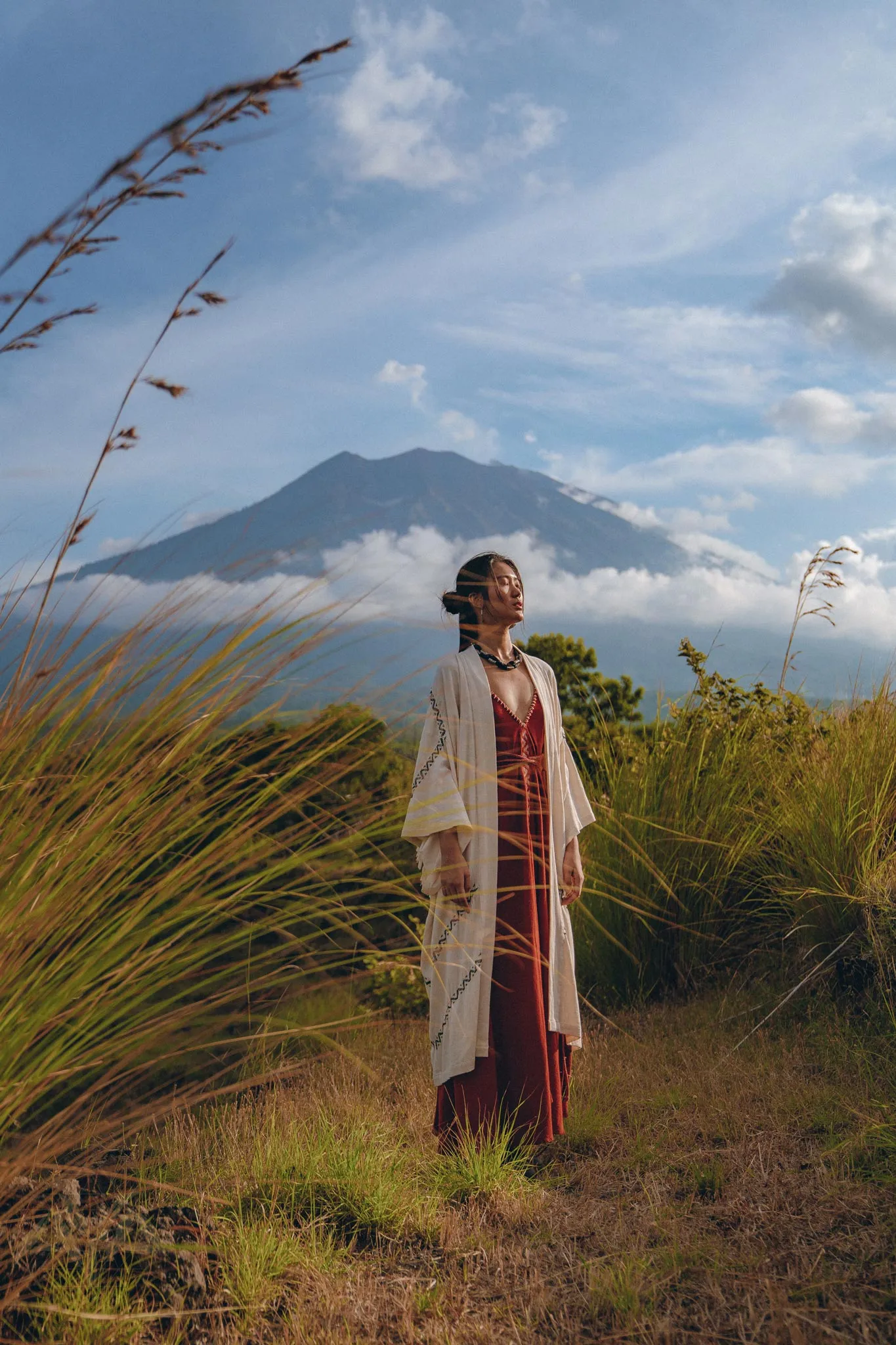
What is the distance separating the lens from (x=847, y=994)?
4.31 m

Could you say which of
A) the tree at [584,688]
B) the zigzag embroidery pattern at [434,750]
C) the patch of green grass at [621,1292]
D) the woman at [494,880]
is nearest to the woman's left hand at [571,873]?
the woman at [494,880]

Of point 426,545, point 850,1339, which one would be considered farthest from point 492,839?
point 850,1339

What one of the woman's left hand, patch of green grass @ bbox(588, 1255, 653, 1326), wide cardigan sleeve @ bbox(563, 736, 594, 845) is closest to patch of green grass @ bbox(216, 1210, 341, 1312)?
patch of green grass @ bbox(588, 1255, 653, 1326)

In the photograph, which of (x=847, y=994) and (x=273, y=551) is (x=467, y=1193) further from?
(x=847, y=994)

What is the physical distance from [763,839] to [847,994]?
80 cm

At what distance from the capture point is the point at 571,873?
11.5ft

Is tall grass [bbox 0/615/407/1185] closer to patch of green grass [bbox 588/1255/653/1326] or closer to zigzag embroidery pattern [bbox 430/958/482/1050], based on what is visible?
zigzag embroidery pattern [bbox 430/958/482/1050]

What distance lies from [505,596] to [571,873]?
3.30ft

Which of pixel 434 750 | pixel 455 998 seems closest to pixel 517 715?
pixel 434 750

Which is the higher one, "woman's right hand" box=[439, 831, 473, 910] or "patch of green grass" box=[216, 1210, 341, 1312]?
"woman's right hand" box=[439, 831, 473, 910]

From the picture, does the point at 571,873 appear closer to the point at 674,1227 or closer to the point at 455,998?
the point at 455,998

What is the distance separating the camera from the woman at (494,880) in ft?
9.96

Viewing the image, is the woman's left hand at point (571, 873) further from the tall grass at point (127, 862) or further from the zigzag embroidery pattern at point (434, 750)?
the tall grass at point (127, 862)

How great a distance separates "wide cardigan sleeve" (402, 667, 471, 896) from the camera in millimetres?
2906
